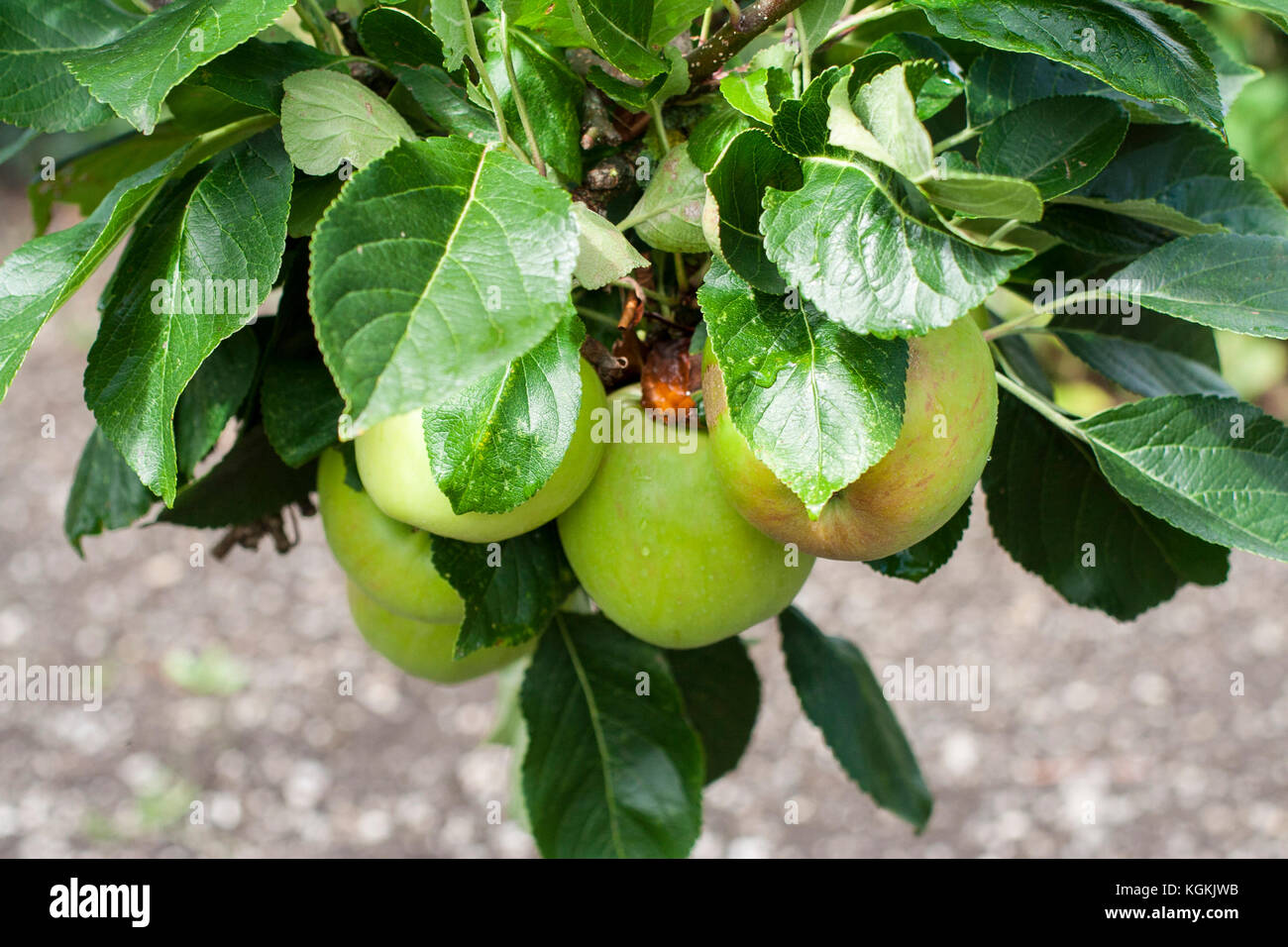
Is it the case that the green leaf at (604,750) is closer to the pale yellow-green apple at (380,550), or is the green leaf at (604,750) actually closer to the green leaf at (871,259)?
the pale yellow-green apple at (380,550)

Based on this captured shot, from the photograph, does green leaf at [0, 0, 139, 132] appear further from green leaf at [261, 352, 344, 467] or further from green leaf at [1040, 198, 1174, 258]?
green leaf at [1040, 198, 1174, 258]

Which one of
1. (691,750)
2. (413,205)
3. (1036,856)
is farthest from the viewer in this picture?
(1036,856)

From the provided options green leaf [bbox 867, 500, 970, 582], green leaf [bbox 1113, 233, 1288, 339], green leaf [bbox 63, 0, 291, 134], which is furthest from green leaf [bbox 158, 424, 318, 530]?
green leaf [bbox 1113, 233, 1288, 339]

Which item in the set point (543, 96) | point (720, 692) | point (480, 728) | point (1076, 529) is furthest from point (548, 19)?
point (480, 728)

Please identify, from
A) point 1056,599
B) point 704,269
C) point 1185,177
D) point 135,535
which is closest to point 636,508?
point 704,269

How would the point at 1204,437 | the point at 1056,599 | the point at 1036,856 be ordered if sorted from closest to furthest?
the point at 1204,437 < the point at 1036,856 < the point at 1056,599

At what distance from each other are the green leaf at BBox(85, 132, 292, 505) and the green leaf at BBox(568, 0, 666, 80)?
0.46 ft

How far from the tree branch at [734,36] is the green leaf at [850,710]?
0.45 m

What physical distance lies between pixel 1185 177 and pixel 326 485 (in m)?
0.49

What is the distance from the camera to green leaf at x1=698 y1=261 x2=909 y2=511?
40 cm

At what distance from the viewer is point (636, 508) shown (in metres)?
0.54

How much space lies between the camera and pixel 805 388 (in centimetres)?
41

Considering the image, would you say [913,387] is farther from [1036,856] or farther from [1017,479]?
[1036,856]

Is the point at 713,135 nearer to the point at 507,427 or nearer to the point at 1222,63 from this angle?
the point at 507,427
